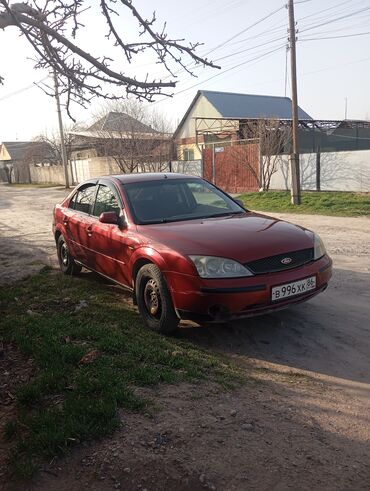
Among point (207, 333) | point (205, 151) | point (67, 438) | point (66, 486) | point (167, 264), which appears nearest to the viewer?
point (66, 486)

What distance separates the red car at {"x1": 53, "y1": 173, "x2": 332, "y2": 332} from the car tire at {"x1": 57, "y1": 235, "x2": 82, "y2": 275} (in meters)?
1.01

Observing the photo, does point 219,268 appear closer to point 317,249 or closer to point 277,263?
point 277,263

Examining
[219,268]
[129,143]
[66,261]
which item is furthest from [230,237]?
[129,143]

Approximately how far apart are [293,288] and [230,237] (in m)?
0.73

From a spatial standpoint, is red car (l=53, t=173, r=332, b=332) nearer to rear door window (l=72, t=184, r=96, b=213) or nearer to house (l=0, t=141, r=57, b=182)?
rear door window (l=72, t=184, r=96, b=213)

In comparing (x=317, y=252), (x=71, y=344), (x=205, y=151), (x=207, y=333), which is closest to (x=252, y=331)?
(x=207, y=333)

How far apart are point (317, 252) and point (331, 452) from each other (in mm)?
2332

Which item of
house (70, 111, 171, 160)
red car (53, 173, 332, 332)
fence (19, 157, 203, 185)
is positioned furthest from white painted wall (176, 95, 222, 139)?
red car (53, 173, 332, 332)

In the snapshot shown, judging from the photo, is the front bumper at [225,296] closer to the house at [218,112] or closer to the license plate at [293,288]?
the license plate at [293,288]

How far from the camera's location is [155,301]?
4578 mm

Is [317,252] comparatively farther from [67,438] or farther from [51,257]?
[51,257]

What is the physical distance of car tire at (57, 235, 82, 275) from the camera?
706cm

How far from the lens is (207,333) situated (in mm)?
4676

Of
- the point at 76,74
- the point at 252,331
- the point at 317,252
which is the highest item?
the point at 76,74
